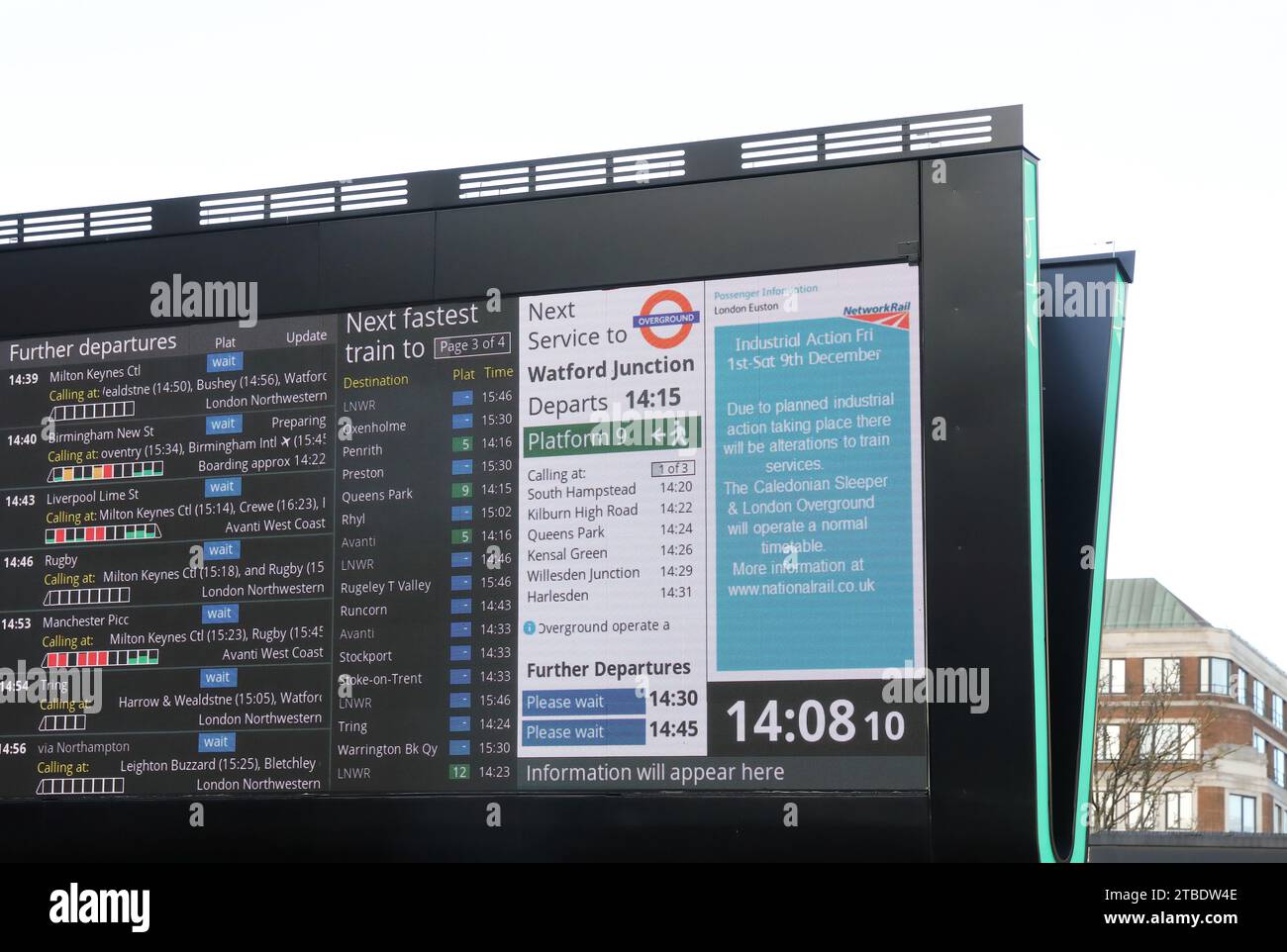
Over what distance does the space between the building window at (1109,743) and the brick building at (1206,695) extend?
5.00ft

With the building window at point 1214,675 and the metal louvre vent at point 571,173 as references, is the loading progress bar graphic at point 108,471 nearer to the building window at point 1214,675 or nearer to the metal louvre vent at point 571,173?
the metal louvre vent at point 571,173

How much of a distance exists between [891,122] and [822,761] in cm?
318

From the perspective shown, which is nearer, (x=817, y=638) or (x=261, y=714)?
(x=817, y=638)

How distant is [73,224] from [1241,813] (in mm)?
56943

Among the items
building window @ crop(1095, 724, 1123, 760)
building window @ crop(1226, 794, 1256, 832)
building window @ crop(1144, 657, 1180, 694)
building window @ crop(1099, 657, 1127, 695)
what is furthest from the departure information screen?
building window @ crop(1099, 657, 1127, 695)

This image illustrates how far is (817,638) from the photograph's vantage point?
7.42 metres

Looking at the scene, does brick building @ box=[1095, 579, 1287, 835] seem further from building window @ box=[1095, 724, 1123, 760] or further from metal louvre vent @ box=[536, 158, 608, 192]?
metal louvre vent @ box=[536, 158, 608, 192]

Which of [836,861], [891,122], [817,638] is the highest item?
[891,122]

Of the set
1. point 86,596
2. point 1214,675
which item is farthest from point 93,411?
point 1214,675

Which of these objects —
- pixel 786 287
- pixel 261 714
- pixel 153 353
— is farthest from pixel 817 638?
pixel 153 353

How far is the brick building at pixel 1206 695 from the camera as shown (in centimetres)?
5666

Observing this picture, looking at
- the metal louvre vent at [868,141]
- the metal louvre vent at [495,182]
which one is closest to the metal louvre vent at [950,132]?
the metal louvre vent at [868,141]

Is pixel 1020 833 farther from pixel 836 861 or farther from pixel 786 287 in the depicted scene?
pixel 786 287

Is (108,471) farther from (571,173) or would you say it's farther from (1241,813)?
(1241,813)
